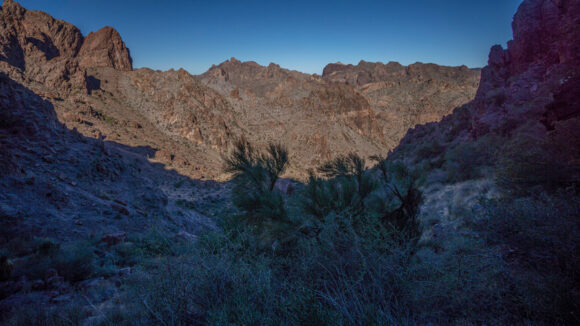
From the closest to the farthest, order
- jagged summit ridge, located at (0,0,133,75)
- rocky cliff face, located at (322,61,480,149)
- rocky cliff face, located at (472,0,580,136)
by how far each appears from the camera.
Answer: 1. rocky cliff face, located at (472,0,580,136)
2. jagged summit ridge, located at (0,0,133,75)
3. rocky cliff face, located at (322,61,480,149)

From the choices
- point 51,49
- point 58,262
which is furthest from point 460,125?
point 51,49

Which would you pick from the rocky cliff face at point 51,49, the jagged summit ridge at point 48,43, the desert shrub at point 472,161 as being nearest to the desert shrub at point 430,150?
the desert shrub at point 472,161

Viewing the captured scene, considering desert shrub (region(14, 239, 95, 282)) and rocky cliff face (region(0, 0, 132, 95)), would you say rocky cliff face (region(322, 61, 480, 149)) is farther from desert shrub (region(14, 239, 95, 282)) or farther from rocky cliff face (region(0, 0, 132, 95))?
desert shrub (region(14, 239, 95, 282))

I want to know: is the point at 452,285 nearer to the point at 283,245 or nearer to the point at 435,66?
the point at 283,245

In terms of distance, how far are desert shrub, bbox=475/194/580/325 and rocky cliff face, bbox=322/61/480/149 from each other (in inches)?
3389

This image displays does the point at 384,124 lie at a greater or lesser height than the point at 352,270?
greater

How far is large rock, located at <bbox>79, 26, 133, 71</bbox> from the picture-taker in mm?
55750

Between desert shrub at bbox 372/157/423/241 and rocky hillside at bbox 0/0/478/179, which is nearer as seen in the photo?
desert shrub at bbox 372/157/423/241

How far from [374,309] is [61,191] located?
444 inches

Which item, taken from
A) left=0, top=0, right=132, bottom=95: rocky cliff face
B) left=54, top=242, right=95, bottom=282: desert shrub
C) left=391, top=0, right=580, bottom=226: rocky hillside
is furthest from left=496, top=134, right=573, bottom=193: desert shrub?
left=0, top=0, right=132, bottom=95: rocky cliff face

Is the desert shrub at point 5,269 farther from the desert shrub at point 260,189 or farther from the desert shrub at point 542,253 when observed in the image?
the desert shrub at point 542,253

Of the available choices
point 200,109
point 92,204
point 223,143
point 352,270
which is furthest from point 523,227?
point 200,109

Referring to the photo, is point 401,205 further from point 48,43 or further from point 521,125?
point 48,43

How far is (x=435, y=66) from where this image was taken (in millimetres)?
130875
